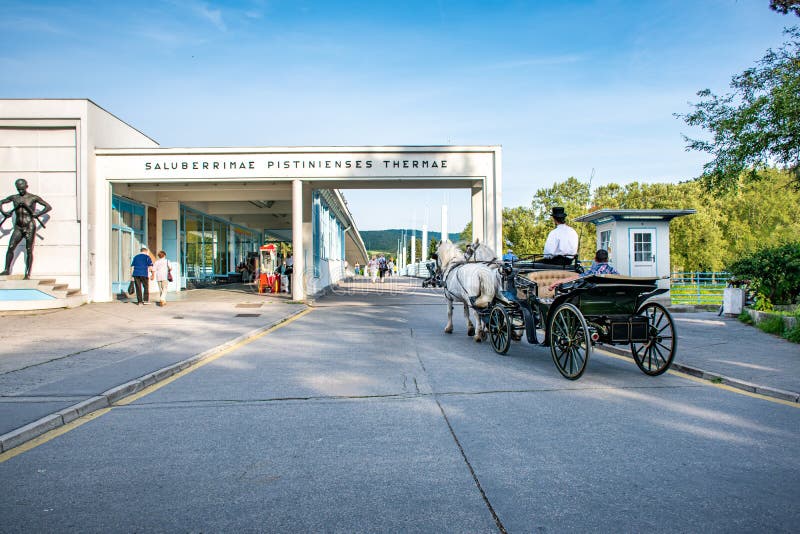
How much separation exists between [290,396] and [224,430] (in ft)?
4.56

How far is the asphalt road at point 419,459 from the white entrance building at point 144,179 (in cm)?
1348

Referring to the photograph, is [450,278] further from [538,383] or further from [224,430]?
[224,430]

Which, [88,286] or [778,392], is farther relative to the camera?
[88,286]

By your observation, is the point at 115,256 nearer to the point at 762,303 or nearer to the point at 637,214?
the point at 637,214

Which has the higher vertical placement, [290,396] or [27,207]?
[27,207]

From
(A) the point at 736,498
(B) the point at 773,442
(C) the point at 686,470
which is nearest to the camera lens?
(A) the point at 736,498

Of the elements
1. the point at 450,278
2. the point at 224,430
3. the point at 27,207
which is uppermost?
the point at 27,207

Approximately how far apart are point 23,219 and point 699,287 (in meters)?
22.2

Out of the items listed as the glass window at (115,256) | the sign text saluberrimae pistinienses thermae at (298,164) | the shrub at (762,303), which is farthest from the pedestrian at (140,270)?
the shrub at (762,303)

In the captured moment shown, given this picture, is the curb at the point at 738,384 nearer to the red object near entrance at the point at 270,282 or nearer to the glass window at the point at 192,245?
the red object near entrance at the point at 270,282

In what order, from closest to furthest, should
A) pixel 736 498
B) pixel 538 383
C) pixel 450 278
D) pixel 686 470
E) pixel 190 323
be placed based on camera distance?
pixel 736 498 < pixel 686 470 < pixel 538 383 < pixel 450 278 < pixel 190 323

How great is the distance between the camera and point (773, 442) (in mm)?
4723

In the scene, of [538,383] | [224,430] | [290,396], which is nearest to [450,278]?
[538,383]

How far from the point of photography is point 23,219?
17.5 meters
